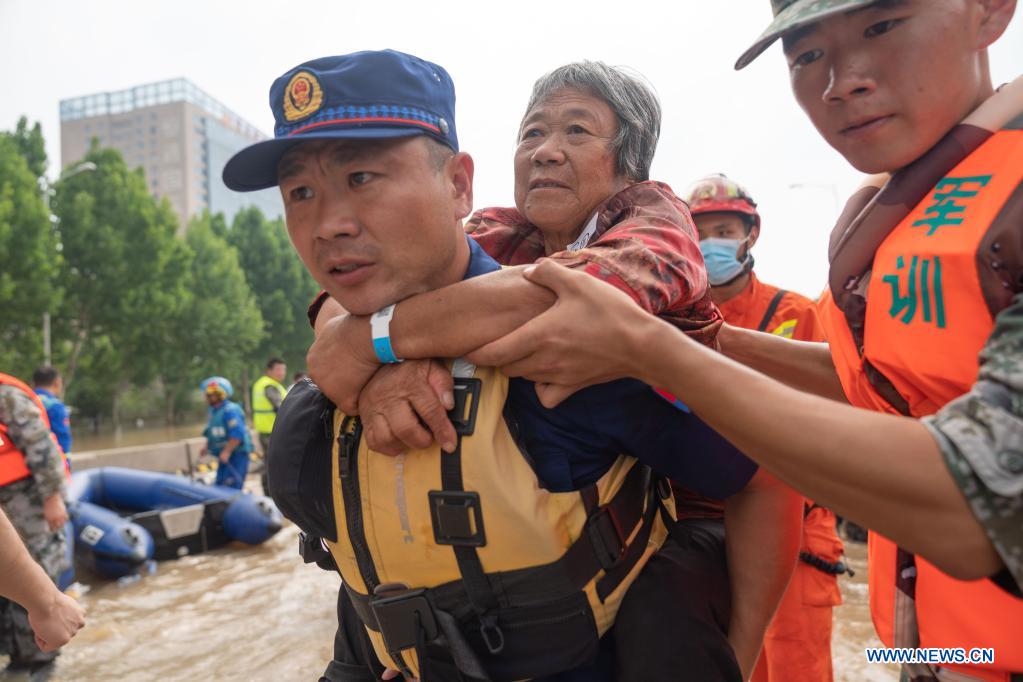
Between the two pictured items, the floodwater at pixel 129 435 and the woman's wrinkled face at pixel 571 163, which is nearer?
the woman's wrinkled face at pixel 571 163

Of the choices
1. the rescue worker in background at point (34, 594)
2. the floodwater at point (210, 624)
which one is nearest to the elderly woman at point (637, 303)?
the rescue worker in background at point (34, 594)

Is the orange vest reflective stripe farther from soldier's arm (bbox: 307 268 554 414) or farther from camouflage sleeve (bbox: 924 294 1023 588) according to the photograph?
soldier's arm (bbox: 307 268 554 414)

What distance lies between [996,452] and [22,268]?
27.4m

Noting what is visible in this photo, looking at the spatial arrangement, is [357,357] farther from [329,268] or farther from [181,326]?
[181,326]

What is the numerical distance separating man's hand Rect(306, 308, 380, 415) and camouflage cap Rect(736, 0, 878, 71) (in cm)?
110

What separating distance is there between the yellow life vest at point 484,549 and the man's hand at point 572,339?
0.39ft

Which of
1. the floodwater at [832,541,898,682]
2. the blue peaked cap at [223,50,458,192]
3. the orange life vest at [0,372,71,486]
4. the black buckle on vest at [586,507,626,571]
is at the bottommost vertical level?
the floodwater at [832,541,898,682]

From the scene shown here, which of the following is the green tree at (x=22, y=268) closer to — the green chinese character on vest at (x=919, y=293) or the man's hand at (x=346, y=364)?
the man's hand at (x=346, y=364)

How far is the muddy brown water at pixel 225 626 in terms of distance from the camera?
5.64m

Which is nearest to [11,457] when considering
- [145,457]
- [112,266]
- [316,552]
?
[316,552]

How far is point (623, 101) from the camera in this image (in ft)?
7.02

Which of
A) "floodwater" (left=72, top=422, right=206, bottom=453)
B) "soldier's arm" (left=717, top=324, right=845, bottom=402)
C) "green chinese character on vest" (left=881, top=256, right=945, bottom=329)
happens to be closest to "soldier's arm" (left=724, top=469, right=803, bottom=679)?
"soldier's arm" (left=717, top=324, right=845, bottom=402)

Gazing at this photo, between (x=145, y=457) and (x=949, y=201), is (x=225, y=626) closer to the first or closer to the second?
(x=949, y=201)

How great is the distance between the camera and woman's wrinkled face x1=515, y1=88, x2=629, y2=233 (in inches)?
82.3
